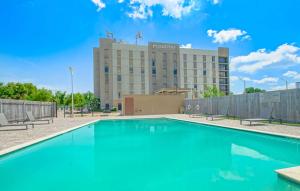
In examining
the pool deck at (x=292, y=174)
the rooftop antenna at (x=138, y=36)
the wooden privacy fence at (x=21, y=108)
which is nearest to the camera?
the pool deck at (x=292, y=174)

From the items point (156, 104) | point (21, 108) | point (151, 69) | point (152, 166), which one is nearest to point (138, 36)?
point (151, 69)

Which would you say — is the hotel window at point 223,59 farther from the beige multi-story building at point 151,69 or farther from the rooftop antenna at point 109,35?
Result: the rooftop antenna at point 109,35

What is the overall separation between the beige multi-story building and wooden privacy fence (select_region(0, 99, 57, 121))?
30225 mm

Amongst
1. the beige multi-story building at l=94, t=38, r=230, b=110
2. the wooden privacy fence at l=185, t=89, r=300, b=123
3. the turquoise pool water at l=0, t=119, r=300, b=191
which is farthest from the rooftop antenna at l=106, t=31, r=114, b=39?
the turquoise pool water at l=0, t=119, r=300, b=191

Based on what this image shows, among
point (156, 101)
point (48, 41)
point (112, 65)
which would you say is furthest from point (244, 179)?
point (112, 65)

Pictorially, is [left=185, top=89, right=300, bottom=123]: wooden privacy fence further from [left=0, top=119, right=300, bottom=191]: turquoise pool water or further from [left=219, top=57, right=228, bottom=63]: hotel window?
[left=219, top=57, right=228, bottom=63]: hotel window

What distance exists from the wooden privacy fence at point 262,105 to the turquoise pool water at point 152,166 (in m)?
5.98

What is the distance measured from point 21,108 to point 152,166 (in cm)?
1773

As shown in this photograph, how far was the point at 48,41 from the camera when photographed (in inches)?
912

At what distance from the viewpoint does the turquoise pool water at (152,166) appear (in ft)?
16.4

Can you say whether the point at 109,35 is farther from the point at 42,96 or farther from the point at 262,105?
the point at 262,105

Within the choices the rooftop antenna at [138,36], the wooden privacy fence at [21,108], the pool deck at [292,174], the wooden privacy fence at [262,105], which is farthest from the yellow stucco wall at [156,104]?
the rooftop antenna at [138,36]

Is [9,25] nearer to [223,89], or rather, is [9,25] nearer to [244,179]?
[244,179]

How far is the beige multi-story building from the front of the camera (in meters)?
59.1
